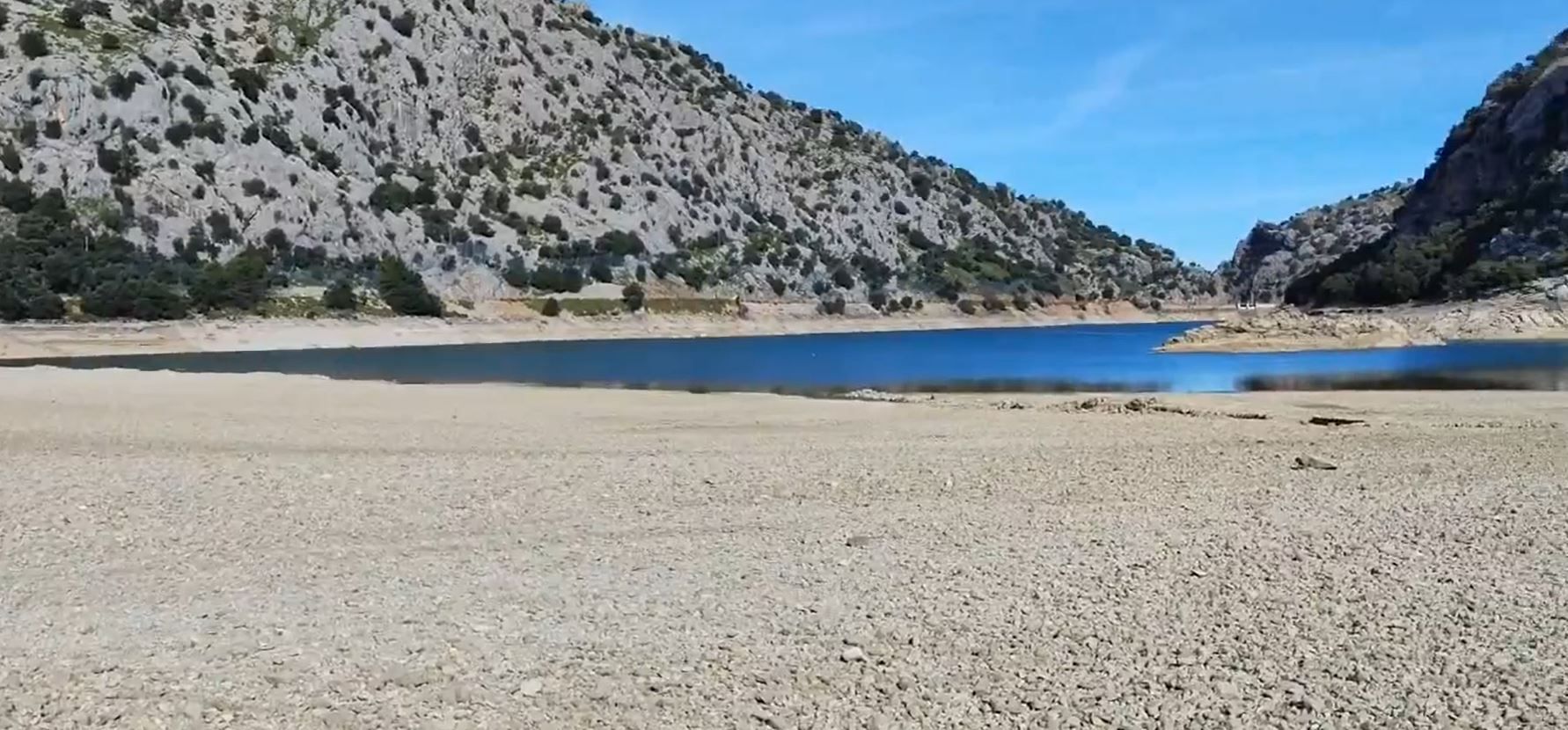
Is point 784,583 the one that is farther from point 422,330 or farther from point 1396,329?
point 422,330

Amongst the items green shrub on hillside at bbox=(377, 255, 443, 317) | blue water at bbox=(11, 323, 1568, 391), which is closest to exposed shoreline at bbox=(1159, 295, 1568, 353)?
blue water at bbox=(11, 323, 1568, 391)

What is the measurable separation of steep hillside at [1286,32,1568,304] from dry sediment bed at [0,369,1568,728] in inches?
3427

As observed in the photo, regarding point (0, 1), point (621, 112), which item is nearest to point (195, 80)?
point (0, 1)

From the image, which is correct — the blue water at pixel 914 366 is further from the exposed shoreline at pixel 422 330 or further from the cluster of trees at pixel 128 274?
the cluster of trees at pixel 128 274

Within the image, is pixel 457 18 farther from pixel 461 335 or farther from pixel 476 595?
pixel 476 595

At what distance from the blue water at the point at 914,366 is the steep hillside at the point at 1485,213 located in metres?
27.6

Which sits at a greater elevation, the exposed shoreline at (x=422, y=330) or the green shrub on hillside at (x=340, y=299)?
the green shrub on hillside at (x=340, y=299)

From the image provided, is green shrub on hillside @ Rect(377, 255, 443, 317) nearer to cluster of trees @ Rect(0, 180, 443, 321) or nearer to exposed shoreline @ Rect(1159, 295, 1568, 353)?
cluster of trees @ Rect(0, 180, 443, 321)

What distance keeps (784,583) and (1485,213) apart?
11650 cm

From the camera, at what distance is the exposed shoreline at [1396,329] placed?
72062 mm

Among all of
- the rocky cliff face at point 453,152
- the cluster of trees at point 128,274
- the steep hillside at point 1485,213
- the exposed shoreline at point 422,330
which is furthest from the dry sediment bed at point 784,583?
the steep hillside at point 1485,213

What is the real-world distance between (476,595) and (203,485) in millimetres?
6967

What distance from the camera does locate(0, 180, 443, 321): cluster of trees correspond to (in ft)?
245

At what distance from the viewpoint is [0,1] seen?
321 feet
